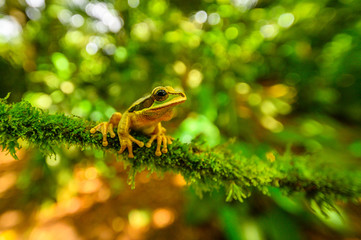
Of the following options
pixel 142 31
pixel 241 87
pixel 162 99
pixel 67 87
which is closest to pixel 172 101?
pixel 162 99

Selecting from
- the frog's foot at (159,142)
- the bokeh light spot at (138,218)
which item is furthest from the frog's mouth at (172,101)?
the bokeh light spot at (138,218)

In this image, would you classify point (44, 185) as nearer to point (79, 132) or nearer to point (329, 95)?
point (79, 132)

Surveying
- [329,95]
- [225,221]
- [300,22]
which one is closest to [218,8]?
[300,22]

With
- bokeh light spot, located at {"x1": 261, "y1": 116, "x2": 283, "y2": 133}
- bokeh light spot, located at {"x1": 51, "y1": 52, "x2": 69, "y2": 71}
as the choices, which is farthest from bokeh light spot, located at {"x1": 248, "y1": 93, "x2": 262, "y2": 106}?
bokeh light spot, located at {"x1": 51, "y1": 52, "x2": 69, "y2": 71}

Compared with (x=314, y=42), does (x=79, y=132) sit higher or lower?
lower

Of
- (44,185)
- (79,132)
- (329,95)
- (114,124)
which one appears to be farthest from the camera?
(329,95)

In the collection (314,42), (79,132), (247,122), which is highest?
(314,42)

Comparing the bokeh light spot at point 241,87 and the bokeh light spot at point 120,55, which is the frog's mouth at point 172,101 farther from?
the bokeh light spot at point 241,87

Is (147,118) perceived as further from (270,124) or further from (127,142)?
(270,124)
